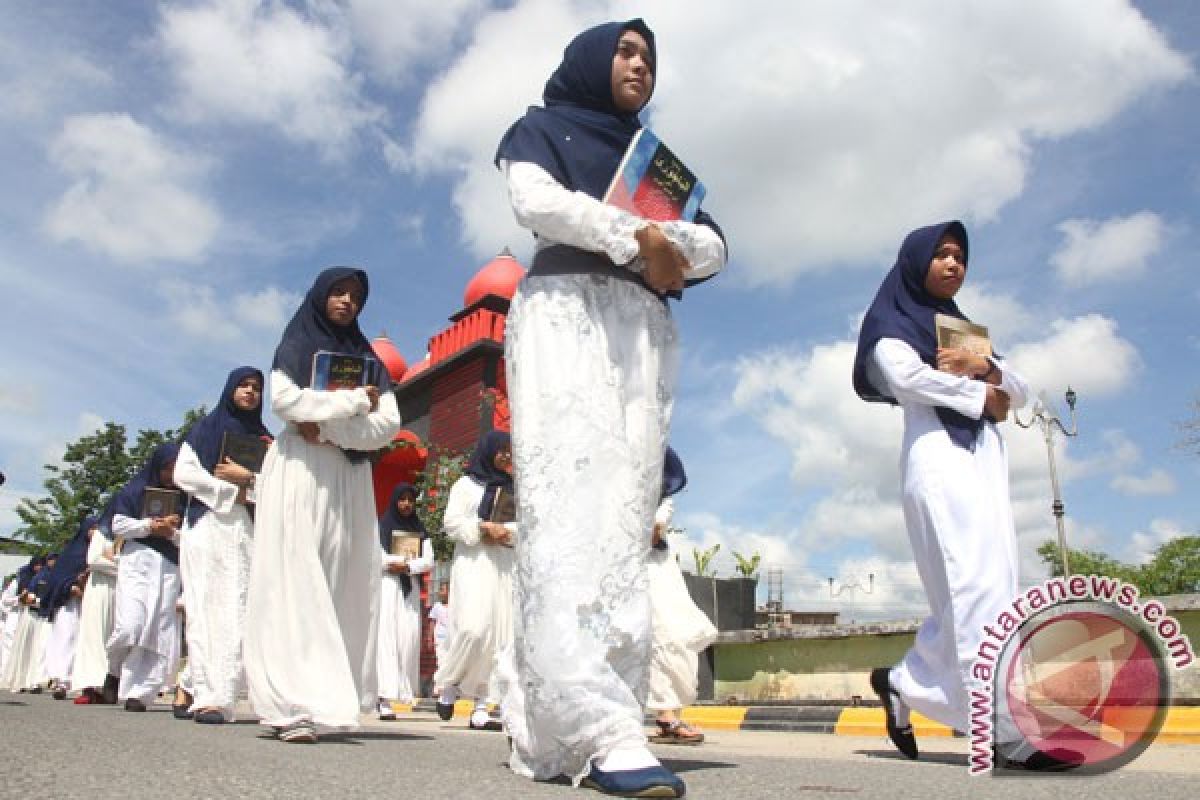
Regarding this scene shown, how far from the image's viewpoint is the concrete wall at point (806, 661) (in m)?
8.70

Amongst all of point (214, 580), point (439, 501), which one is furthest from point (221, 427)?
point (439, 501)

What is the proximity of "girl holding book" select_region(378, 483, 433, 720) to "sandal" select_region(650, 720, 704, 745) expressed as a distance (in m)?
4.69

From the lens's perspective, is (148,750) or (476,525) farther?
(476,525)

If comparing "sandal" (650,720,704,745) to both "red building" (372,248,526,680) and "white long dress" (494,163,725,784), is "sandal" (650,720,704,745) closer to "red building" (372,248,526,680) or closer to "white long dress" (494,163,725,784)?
"white long dress" (494,163,725,784)

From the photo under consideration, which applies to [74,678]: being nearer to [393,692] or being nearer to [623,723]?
[393,692]

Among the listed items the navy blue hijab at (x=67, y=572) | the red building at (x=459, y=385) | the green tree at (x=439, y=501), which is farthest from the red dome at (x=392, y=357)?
the navy blue hijab at (x=67, y=572)

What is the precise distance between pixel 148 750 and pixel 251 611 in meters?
1.54

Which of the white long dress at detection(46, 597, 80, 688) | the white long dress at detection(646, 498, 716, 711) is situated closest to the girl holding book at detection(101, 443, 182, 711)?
the white long dress at detection(646, 498, 716, 711)

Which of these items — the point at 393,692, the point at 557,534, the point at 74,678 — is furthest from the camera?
the point at 393,692

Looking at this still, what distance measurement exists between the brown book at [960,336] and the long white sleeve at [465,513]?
4.40m

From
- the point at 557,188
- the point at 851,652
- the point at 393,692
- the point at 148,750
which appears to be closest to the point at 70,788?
the point at 148,750

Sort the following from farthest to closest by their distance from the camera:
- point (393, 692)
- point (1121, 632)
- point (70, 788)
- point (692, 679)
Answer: point (393, 692), point (692, 679), point (1121, 632), point (70, 788)

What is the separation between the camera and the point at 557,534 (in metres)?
2.82

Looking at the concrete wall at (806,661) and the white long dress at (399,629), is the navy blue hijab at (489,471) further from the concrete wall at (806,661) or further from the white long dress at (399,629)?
the concrete wall at (806,661)
